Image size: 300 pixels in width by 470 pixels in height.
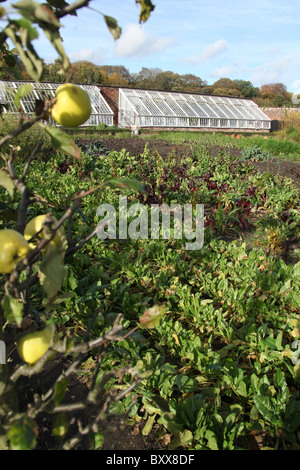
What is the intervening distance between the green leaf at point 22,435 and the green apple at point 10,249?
0.32 m

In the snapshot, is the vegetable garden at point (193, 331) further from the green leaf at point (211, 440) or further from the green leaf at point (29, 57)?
the green leaf at point (29, 57)

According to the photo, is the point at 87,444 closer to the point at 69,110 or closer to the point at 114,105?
the point at 69,110

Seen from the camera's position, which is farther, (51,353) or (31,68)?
(51,353)

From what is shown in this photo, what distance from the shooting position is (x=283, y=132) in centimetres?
1739

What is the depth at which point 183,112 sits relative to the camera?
2189cm

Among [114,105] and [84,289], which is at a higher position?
[114,105]

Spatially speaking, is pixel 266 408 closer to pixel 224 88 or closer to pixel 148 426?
pixel 148 426

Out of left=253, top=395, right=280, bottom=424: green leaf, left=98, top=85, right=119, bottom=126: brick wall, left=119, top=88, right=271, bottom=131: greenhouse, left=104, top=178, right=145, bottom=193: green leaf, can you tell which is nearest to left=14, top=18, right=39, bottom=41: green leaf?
left=104, top=178, right=145, bottom=193: green leaf

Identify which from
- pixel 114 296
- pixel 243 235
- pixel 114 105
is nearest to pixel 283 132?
pixel 114 105

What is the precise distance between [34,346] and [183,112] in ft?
74.4

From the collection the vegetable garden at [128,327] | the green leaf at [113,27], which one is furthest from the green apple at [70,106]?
the green leaf at [113,27]

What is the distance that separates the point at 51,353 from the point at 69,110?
56cm

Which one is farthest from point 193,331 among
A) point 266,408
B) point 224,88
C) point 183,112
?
point 224,88
